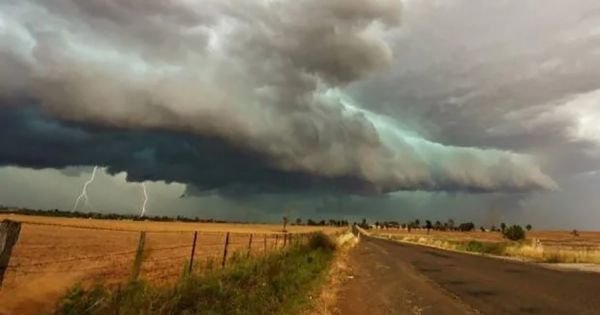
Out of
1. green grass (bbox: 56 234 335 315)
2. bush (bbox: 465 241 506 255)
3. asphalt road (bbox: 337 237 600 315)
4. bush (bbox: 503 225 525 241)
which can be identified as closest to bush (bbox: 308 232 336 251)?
asphalt road (bbox: 337 237 600 315)

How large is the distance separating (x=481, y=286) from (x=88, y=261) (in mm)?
21343

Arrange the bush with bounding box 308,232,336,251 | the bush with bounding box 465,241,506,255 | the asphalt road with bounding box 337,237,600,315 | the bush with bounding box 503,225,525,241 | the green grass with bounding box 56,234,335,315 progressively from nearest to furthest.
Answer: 1. the green grass with bounding box 56,234,335,315
2. the asphalt road with bounding box 337,237,600,315
3. the bush with bounding box 308,232,336,251
4. the bush with bounding box 465,241,506,255
5. the bush with bounding box 503,225,525,241

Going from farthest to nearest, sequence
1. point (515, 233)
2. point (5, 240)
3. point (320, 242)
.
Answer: point (515, 233) → point (320, 242) → point (5, 240)

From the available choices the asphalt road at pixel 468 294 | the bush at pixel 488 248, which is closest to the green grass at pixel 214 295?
the asphalt road at pixel 468 294

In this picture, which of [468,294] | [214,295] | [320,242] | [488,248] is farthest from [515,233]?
[214,295]

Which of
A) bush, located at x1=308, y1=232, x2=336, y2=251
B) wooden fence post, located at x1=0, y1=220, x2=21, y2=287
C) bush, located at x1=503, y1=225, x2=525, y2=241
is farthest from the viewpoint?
bush, located at x1=503, y1=225, x2=525, y2=241

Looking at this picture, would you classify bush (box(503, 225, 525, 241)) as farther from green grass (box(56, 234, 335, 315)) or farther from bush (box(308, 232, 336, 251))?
green grass (box(56, 234, 335, 315))

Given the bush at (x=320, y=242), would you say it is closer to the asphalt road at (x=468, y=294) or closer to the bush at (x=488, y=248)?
the asphalt road at (x=468, y=294)

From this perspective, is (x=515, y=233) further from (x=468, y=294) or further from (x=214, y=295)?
(x=214, y=295)

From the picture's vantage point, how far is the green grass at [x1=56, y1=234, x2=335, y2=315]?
9.52 metres

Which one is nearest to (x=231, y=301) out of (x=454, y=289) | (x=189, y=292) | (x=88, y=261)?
(x=189, y=292)

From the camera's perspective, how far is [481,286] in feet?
75.2

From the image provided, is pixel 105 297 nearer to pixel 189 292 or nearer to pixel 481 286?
pixel 189 292

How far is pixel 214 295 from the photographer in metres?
13.0
